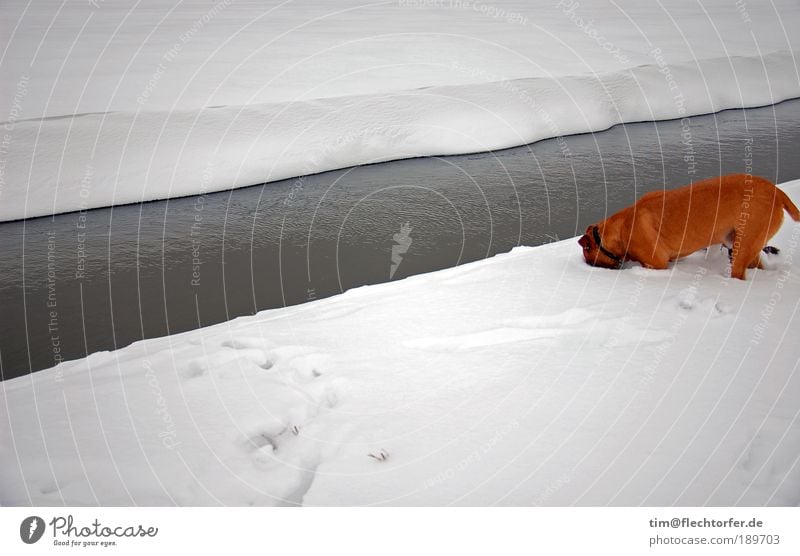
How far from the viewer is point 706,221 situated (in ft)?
9.30

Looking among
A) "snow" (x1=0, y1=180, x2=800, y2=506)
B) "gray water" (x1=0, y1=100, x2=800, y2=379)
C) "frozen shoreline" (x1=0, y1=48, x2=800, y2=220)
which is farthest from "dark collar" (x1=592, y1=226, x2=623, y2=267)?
"frozen shoreline" (x1=0, y1=48, x2=800, y2=220)

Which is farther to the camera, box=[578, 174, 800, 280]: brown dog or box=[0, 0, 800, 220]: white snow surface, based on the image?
box=[0, 0, 800, 220]: white snow surface

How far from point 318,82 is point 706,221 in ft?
14.9

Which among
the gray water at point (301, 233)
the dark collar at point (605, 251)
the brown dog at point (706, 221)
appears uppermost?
the brown dog at point (706, 221)

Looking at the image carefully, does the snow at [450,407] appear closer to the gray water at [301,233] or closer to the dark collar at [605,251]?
the dark collar at [605,251]

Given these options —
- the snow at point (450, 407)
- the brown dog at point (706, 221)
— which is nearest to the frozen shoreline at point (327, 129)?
the snow at point (450, 407)

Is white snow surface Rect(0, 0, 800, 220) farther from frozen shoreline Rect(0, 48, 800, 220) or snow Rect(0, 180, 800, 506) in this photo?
snow Rect(0, 180, 800, 506)

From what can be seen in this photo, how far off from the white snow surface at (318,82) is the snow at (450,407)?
3.04 m

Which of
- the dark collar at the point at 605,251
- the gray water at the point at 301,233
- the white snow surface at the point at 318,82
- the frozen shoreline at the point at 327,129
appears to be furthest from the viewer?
the white snow surface at the point at 318,82

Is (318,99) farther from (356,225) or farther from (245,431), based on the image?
(245,431)

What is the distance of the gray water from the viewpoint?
358cm

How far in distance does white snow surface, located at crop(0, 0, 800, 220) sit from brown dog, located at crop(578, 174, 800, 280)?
344 cm

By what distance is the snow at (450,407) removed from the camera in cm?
179

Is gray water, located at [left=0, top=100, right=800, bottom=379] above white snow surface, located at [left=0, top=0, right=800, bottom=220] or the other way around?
the other way around
